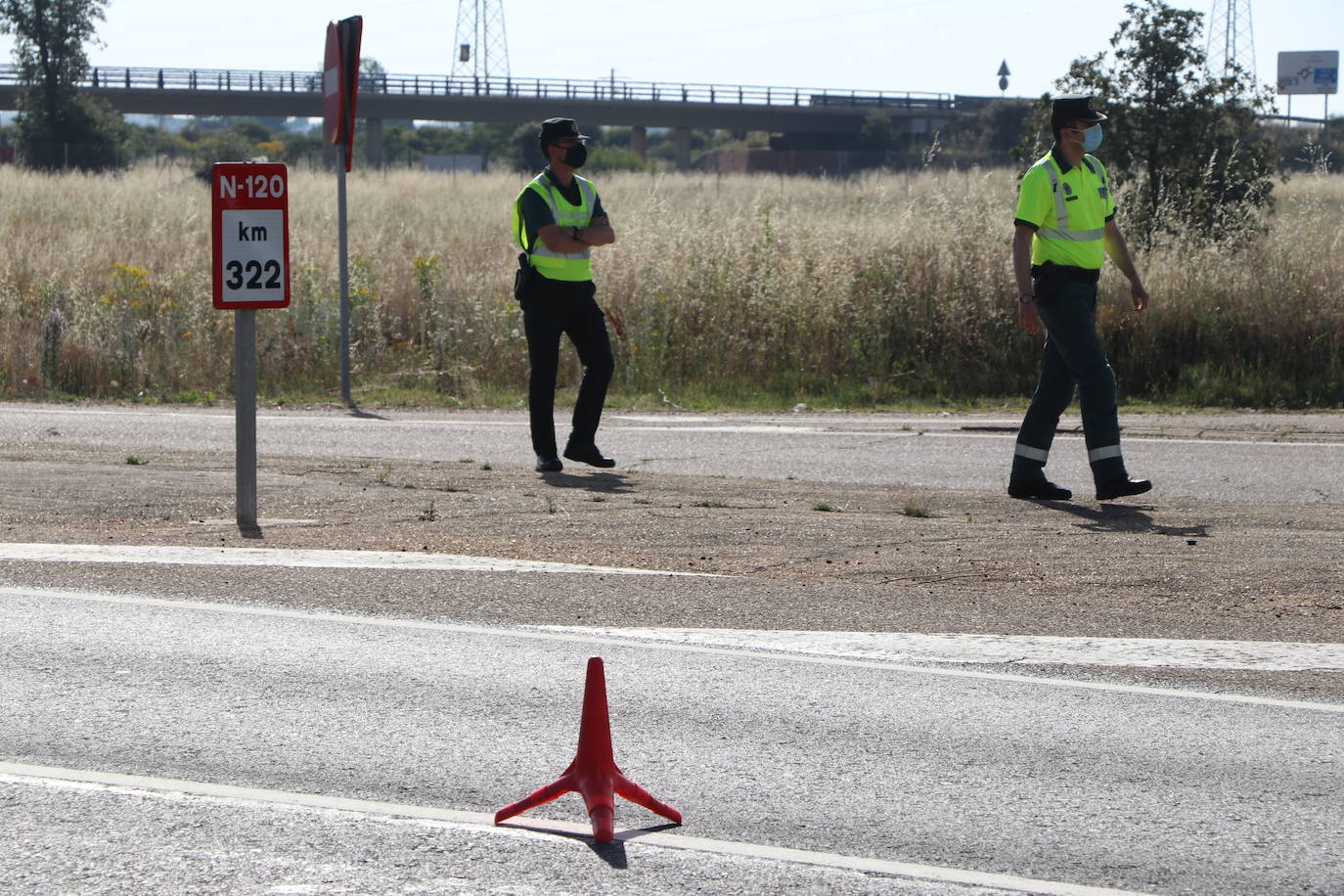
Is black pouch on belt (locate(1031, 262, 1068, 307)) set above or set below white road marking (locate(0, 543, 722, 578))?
above

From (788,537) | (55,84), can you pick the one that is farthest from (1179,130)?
(55,84)

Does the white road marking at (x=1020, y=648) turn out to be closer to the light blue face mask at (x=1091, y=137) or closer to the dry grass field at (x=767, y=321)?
the light blue face mask at (x=1091, y=137)

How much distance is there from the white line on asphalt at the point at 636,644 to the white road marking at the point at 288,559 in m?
0.64

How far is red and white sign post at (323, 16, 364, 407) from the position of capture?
1390 cm

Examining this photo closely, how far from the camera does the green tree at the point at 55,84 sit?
5569cm

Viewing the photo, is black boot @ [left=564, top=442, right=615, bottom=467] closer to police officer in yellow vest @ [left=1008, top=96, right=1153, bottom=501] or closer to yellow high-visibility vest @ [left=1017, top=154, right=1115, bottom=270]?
police officer in yellow vest @ [left=1008, top=96, right=1153, bottom=501]

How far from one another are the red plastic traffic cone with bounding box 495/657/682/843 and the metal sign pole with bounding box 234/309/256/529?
4581 millimetres

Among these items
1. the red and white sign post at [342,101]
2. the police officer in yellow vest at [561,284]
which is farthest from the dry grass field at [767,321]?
the police officer in yellow vest at [561,284]

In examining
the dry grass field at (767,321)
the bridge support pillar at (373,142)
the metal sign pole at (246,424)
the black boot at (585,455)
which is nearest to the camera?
the metal sign pole at (246,424)

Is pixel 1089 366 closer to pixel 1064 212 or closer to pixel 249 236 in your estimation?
pixel 1064 212

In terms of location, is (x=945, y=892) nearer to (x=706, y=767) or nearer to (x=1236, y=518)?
(x=706, y=767)

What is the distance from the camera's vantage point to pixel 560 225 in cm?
1022

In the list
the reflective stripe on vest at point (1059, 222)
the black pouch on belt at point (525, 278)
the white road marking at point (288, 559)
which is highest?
the reflective stripe on vest at point (1059, 222)


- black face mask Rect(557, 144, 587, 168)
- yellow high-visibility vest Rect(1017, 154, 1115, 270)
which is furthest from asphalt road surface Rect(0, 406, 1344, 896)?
black face mask Rect(557, 144, 587, 168)
